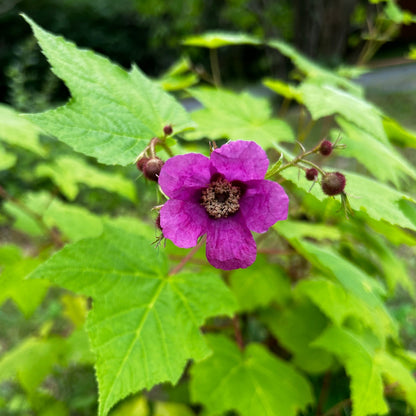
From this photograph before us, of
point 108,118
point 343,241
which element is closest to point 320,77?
point 343,241

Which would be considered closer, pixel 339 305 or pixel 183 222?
pixel 183 222

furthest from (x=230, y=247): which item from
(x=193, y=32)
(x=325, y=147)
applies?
(x=193, y=32)

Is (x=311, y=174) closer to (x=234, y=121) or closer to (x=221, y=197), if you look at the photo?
(x=221, y=197)

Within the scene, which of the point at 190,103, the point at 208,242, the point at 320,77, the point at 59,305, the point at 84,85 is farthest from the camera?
the point at 190,103

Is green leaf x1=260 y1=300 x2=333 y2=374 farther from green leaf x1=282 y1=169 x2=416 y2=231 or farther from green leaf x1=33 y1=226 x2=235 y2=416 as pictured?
green leaf x1=282 y1=169 x2=416 y2=231

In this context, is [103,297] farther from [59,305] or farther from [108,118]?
[59,305]
